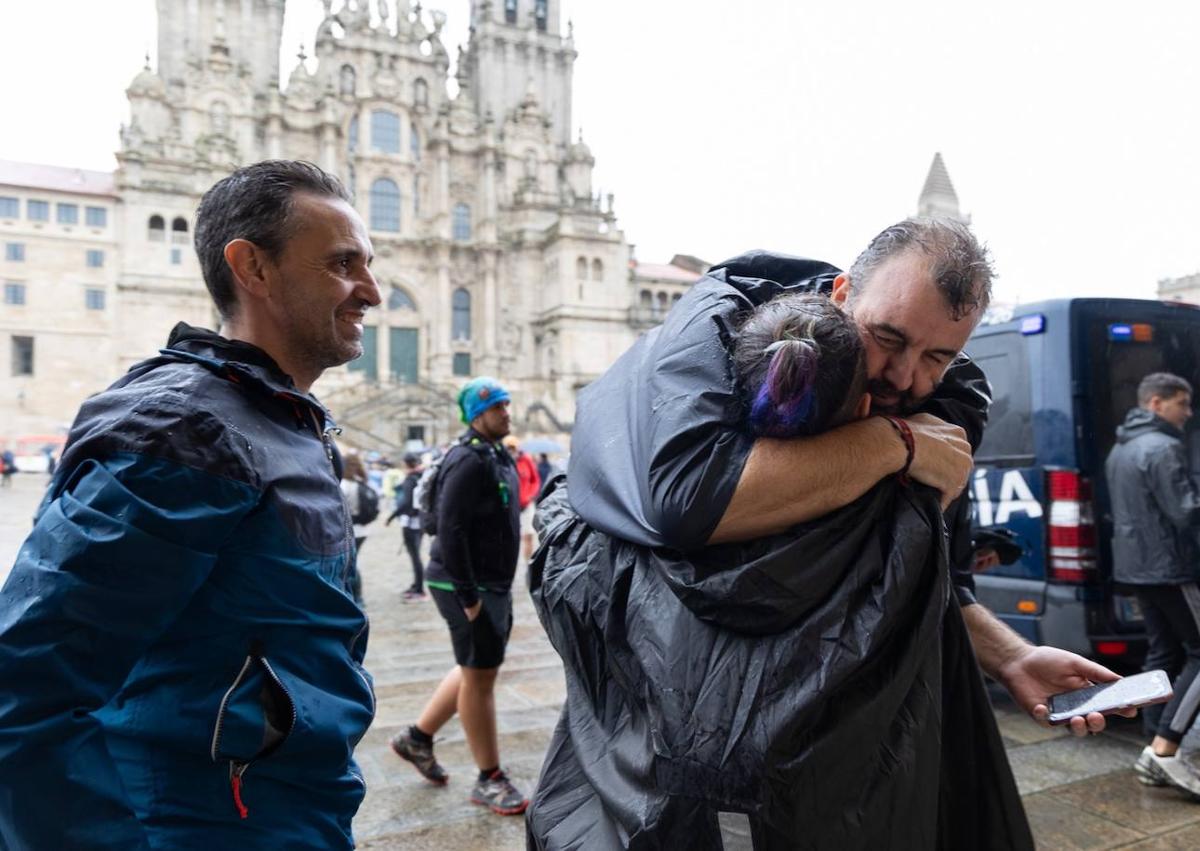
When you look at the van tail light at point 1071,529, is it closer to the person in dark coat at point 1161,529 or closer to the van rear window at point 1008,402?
the person in dark coat at point 1161,529

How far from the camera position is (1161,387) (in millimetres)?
4266

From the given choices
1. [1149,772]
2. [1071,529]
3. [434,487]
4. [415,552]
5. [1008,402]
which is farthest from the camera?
[415,552]

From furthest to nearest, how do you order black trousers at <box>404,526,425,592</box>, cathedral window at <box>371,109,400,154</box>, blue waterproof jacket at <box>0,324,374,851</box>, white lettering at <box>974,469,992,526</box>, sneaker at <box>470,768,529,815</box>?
cathedral window at <box>371,109,400,154</box> < black trousers at <box>404,526,425,592</box> < white lettering at <box>974,469,992,526</box> < sneaker at <box>470,768,529,815</box> < blue waterproof jacket at <box>0,324,374,851</box>

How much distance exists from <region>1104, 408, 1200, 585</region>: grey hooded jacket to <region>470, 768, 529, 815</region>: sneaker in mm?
3120

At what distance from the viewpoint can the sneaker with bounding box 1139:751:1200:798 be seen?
3.64 metres

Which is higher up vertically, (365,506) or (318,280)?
(318,280)

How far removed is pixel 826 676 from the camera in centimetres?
123

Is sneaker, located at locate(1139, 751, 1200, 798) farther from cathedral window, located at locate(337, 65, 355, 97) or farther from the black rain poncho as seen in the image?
cathedral window, located at locate(337, 65, 355, 97)

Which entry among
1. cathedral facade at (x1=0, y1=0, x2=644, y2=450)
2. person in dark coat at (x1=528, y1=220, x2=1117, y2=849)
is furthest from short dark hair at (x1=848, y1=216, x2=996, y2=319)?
cathedral facade at (x1=0, y1=0, x2=644, y2=450)

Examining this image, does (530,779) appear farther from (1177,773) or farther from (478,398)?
(1177,773)

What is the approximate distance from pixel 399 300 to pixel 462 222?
635 centimetres

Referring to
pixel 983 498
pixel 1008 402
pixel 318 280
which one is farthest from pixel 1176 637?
pixel 318 280

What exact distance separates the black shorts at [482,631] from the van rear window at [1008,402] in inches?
115

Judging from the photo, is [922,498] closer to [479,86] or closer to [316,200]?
[316,200]
